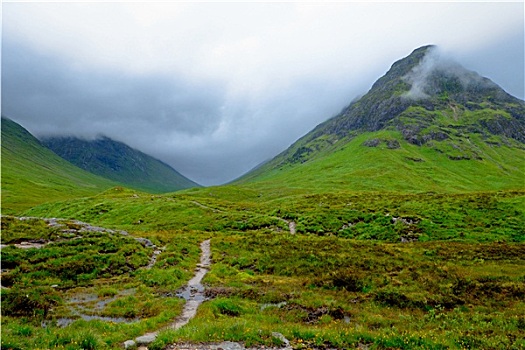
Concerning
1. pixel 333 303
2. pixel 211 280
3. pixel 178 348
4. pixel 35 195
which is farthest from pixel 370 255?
pixel 35 195

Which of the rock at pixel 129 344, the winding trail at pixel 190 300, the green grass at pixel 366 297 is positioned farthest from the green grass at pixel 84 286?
the green grass at pixel 366 297

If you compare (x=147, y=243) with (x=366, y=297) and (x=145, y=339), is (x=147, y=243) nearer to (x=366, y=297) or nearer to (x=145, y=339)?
(x=145, y=339)

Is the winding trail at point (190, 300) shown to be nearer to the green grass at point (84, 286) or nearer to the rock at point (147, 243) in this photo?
the green grass at point (84, 286)

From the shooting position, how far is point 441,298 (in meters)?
22.5

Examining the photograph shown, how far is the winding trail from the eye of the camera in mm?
14305

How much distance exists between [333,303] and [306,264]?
1112 cm

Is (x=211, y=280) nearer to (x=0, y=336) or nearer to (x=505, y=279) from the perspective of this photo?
(x=0, y=336)

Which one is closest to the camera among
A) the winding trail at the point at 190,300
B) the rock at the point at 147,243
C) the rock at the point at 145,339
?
the rock at the point at 145,339

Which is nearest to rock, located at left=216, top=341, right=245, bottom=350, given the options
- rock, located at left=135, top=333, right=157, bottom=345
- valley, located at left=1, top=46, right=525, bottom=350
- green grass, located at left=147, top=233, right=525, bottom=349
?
valley, located at left=1, top=46, right=525, bottom=350

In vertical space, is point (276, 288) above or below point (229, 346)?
below

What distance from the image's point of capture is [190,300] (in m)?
22.3

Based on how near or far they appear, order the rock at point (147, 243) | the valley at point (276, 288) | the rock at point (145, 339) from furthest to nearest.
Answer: the rock at point (147, 243) → the valley at point (276, 288) → the rock at point (145, 339)

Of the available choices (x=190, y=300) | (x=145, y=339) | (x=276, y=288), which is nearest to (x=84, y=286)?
(x=190, y=300)

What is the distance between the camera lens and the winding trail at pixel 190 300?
1430 centimetres
